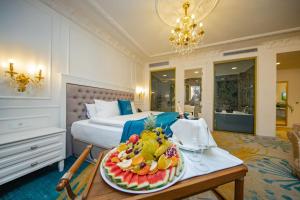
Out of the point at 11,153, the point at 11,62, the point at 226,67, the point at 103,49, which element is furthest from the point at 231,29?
the point at 11,153

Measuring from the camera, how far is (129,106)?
3.17m

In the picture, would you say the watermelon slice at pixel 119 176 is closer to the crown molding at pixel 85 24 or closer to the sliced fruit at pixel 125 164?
the sliced fruit at pixel 125 164

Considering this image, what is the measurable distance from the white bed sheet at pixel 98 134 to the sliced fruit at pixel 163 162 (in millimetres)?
1109

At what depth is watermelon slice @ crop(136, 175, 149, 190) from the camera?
0.62 m

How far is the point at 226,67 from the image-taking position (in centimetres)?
426

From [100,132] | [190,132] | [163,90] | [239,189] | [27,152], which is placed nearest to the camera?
[239,189]

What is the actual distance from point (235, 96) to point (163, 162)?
465 cm

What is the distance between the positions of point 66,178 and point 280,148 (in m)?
4.04

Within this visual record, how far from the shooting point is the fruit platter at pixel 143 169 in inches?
24.9

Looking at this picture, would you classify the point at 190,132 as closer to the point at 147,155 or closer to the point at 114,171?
the point at 147,155

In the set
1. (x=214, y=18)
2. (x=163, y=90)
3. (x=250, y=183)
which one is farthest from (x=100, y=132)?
(x=163, y=90)

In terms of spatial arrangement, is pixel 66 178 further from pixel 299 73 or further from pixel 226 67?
pixel 299 73

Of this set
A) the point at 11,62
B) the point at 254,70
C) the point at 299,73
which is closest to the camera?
the point at 11,62

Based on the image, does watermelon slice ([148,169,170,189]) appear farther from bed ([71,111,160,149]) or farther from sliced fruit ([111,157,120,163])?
bed ([71,111,160,149])
